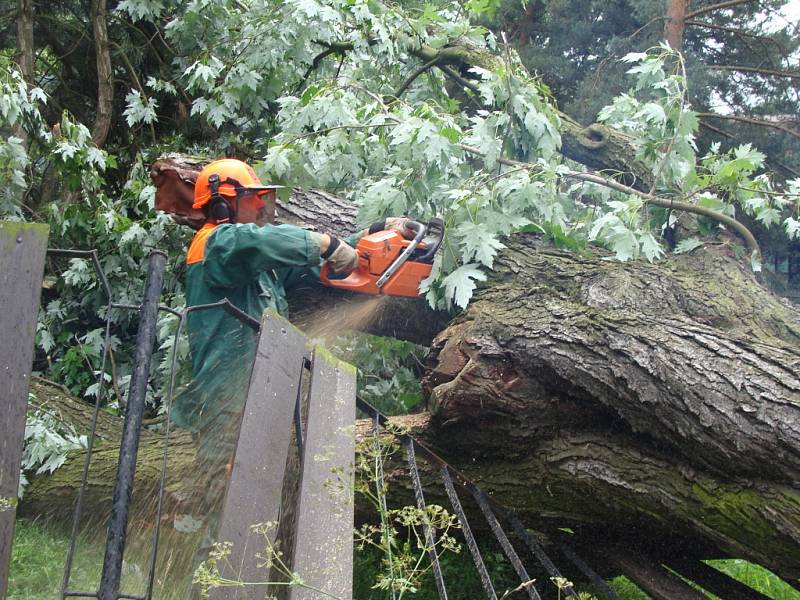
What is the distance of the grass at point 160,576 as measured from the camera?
1.96 meters

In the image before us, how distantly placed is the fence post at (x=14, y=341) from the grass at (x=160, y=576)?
352 millimetres

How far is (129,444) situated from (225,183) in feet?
7.12

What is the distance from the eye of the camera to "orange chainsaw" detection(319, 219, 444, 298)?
12.2ft

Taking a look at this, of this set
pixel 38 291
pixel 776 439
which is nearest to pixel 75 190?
pixel 38 291

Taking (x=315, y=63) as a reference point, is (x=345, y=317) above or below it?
below

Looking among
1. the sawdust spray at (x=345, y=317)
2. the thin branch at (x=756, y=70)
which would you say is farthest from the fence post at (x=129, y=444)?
the thin branch at (x=756, y=70)

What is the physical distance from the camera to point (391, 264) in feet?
12.2

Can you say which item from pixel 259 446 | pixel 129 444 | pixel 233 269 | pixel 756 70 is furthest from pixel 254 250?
pixel 756 70

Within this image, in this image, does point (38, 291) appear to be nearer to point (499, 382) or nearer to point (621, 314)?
point (499, 382)

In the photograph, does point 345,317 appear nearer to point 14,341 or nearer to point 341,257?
point 341,257

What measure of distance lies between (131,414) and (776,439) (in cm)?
207

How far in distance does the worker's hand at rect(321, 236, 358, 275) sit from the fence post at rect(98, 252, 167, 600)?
1.74m

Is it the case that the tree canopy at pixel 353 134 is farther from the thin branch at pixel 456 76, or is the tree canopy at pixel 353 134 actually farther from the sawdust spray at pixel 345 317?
the sawdust spray at pixel 345 317

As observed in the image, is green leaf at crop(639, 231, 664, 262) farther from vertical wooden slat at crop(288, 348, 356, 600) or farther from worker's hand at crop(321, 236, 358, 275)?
vertical wooden slat at crop(288, 348, 356, 600)
